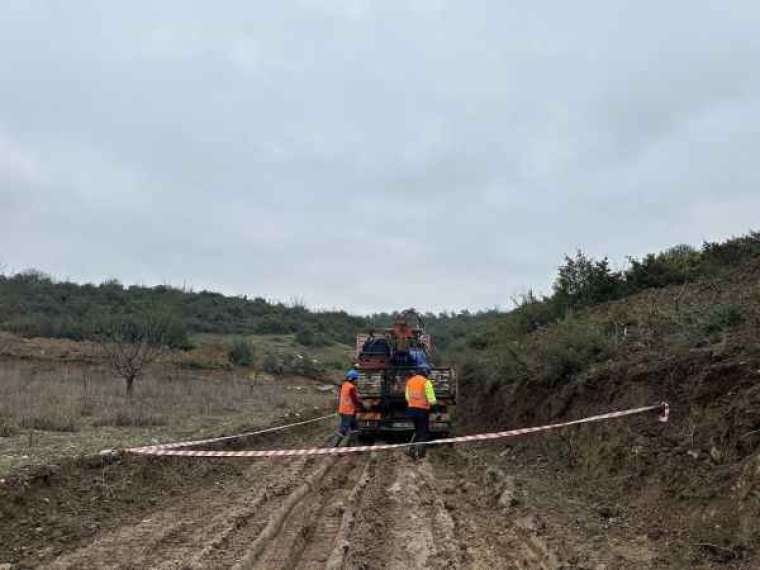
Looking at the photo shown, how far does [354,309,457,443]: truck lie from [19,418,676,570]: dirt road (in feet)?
15.0

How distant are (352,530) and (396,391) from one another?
8.51 m

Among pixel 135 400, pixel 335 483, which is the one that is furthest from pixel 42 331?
pixel 335 483

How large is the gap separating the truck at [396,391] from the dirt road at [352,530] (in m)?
4.56

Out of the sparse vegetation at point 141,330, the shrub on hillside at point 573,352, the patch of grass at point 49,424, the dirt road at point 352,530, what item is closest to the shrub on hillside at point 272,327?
the sparse vegetation at point 141,330

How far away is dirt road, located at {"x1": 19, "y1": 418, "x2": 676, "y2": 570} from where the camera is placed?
247 inches

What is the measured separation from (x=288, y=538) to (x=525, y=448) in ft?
20.9

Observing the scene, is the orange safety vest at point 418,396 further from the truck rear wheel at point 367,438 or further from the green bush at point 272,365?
the green bush at point 272,365

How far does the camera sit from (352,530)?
292 inches

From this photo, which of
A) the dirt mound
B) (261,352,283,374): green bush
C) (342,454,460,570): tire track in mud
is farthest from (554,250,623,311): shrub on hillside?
(261,352,283,374): green bush

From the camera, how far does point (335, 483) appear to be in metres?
10.4

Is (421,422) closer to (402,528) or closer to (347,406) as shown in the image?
(347,406)

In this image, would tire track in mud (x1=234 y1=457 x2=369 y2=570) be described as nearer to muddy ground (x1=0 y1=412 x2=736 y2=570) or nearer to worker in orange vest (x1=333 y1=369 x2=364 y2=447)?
muddy ground (x1=0 y1=412 x2=736 y2=570)

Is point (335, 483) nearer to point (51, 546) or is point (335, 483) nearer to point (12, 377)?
point (51, 546)

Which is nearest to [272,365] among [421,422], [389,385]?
[389,385]
